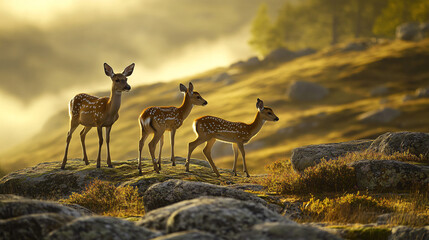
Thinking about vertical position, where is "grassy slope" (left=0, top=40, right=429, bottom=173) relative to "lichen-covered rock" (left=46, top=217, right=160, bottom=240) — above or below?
above

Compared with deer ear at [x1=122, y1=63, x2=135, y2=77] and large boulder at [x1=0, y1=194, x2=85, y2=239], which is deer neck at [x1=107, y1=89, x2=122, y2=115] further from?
large boulder at [x1=0, y1=194, x2=85, y2=239]

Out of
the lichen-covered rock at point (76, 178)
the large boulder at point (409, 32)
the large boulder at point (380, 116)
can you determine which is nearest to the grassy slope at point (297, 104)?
the large boulder at point (380, 116)

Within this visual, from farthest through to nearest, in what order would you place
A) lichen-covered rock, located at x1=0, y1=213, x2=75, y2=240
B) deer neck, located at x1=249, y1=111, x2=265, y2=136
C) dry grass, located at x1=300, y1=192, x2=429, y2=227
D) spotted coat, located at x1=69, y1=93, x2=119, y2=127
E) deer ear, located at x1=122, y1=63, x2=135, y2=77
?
deer neck, located at x1=249, y1=111, x2=265, y2=136
spotted coat, located at x1=69, y1=93, x2=119, y2=127
deer ear, located at x1=122, y1=63, x2=135, y2=77
dry grass, located at x1=300, y1=192, x2=429, y2=227
lichen-covered rock, located at x1=0, y1=213, x2=75, y2=240

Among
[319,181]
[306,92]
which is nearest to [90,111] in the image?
[319,181]

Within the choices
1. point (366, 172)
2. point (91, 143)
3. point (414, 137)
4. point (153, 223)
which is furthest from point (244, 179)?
point (91, 143)

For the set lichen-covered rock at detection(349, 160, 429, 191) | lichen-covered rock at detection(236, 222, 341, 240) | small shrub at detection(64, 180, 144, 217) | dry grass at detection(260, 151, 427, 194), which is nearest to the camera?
lichen-covered rock at detection(236, 222, 341, 240)

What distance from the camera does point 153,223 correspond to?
559 centimetres

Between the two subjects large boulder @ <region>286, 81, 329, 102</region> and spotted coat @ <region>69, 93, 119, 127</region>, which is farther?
large boulder @ <region>286, 81, 329, 102</region>

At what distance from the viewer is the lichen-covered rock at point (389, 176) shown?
12.0 meters

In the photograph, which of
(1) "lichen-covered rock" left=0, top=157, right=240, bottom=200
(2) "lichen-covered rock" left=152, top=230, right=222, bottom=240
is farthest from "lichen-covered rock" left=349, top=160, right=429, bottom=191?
(2) "lichen-covered rock" left=152, top=230, right=222, bottom=240

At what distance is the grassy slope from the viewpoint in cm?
4269

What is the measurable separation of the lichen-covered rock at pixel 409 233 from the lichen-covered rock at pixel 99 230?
14.8 ft

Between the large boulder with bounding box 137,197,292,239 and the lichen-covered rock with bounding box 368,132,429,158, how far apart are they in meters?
11.2

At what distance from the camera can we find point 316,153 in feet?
51.5
